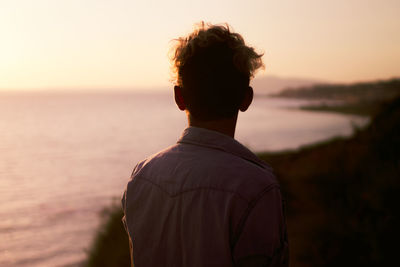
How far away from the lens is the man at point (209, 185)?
1.41 m

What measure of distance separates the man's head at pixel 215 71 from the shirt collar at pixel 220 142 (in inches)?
3.2

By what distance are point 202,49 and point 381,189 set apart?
5139mm

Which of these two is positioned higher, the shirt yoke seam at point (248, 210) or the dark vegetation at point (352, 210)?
the shirt yoke seam at point (248, 210)

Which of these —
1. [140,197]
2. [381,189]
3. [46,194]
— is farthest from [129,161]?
[140,197]

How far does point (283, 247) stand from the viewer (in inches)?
57.2

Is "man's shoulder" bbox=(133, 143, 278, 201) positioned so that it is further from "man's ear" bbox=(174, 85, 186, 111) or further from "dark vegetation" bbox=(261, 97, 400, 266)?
"dark vegetation" bbox=(261, 97, 400, 266)

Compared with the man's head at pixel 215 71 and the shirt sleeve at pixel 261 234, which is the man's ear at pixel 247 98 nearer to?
the man's head at pixel 215 71

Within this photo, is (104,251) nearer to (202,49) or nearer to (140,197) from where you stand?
(140,197)

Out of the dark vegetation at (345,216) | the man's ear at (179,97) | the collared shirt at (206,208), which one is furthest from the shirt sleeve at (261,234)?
the dark vegetation at (345,216)

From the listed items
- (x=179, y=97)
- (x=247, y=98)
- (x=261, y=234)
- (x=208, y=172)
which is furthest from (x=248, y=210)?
(x=179, y=97)

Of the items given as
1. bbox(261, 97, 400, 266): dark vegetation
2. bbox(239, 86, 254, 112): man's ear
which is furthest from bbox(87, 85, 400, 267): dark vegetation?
bbox(239, 86, 254, 112): man's ear

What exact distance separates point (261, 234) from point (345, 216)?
18.1 feet

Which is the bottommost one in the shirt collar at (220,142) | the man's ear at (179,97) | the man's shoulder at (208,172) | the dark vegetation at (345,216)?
the dark vegetation at (345,216)

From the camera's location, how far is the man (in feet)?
4.63
